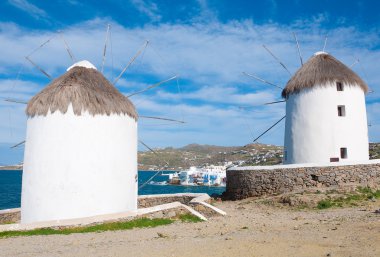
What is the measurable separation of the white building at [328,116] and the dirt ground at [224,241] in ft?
26.2

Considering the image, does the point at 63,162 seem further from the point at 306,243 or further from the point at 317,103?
the point at 317,103

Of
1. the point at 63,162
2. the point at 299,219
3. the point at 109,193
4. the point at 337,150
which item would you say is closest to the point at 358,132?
the point at 337,150

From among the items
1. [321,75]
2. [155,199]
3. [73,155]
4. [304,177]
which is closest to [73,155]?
[73,155]

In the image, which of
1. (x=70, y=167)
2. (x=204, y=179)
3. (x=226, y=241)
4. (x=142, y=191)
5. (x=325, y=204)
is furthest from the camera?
(x=204, y=179)

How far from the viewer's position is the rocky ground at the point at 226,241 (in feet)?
20.3

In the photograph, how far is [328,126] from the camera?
18234 mm

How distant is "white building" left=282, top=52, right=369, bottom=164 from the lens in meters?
18.1

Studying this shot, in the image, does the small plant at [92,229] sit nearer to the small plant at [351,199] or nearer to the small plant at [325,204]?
the small plant at [325,204]

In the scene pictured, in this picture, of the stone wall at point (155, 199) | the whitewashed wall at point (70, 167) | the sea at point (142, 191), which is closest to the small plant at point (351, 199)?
the stone wall at point (155, 199)

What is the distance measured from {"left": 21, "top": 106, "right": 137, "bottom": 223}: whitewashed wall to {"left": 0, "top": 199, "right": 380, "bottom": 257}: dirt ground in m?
2.03

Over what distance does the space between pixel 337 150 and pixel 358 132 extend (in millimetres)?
1546

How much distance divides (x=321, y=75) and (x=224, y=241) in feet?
45.0

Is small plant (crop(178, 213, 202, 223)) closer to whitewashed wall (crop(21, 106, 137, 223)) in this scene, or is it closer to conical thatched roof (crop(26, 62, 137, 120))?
whitewashed wall (crop(21, 106, 137, 223))

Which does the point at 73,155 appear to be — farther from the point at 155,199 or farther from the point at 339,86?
the point at 339,86
